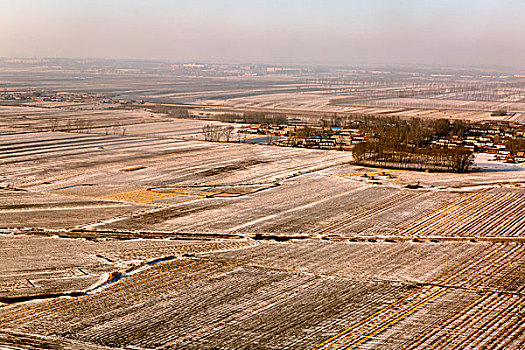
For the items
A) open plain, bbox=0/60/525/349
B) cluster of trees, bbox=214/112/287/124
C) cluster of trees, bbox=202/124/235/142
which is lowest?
open plain, bbox=0/60/525/349

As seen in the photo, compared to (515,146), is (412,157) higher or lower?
lower

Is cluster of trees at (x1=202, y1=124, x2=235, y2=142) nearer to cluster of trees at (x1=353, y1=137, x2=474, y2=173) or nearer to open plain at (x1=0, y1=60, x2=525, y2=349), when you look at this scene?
open plain at (x1=0, y1=60, x2=525, y2=349)

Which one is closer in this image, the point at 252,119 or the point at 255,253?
the point at 255,253

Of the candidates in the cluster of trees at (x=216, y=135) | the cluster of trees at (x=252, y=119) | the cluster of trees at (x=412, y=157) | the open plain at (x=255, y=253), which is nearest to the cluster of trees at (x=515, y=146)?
the open plain at (x=255, y=253)

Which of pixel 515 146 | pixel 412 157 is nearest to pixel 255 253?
pixel 412 157

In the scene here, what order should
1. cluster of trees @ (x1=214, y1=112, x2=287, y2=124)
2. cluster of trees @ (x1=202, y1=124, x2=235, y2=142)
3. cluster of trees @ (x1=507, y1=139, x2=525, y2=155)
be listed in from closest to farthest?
cluster of trees @ (x1=507, y1=139, x2=525, y2=155)
cluster of trees @ (x1=202, y1=124, x2=235, y2=142)
cluster of trees @ (x1=214, y1=112, x2=287, y2=124)

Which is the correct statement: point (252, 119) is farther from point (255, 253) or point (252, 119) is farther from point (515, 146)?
point (255, 253)

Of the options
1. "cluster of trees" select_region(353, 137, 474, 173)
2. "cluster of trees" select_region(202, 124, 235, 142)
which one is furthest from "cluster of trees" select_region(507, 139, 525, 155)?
"cluster of trees" select_region(202, 124, 235, 142)

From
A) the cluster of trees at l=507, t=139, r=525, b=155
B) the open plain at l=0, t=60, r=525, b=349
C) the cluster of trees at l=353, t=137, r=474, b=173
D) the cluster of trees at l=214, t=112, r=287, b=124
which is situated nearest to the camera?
the open plain at l=0, t=60, r=525, b=349
